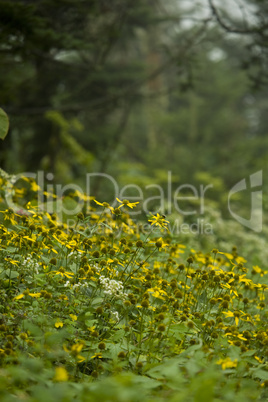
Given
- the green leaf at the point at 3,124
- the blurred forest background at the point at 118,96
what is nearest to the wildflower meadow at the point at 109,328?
the green leaf at the point at 3,124

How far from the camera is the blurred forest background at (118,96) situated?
489 centimetres

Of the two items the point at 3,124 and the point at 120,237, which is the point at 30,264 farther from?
the point at 3,124

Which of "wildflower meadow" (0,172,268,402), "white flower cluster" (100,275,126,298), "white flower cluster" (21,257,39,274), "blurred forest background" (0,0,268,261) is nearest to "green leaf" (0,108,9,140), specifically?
"wildflower meadow" (0,172,268,402)

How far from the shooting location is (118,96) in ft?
21.7

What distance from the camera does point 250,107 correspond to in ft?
54.4

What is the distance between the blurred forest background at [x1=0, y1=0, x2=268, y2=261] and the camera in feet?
16.0

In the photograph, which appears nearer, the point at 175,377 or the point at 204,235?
the point at 175,377

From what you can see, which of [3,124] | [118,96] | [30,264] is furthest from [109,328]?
[118,96]

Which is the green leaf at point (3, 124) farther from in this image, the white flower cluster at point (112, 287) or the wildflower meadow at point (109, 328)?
the white flower cluster at point (112, 287)

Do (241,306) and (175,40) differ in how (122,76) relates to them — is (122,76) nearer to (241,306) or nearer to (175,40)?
(241,306)

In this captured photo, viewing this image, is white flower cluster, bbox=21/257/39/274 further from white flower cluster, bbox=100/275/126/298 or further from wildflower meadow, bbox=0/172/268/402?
white flower cluster, bbox=100/275/126/298

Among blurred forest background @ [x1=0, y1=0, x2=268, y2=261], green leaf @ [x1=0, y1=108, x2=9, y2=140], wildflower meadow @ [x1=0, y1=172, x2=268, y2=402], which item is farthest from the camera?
blurred forest background @ [x1=0, y1=0, x2=268, y2=261]

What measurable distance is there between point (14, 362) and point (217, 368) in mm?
869

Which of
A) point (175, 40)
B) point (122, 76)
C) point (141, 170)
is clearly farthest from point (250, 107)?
point (122, 76)
